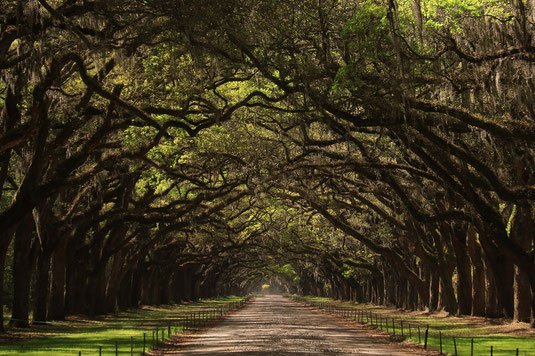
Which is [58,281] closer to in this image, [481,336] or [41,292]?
[41,292]

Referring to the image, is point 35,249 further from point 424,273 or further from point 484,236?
point 424,273

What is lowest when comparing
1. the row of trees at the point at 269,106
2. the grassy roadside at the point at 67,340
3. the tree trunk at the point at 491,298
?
the grassy roadside at the point at 67,340

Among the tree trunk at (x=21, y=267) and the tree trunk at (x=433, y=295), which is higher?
the tree trunk at (x=21, y=267)

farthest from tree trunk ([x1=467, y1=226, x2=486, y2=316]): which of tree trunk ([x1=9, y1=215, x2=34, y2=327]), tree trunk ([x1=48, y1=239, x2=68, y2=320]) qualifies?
tree trunk ([x1=9, y1=215, x2=34, y2=327])

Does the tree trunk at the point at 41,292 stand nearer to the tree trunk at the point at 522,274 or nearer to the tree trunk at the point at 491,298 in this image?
the tree trunk at the point at 522,274

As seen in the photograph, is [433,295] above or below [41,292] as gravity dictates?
below

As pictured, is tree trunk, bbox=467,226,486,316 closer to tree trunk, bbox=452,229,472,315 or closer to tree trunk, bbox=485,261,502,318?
tree trunk, bbox=452,229,472,315

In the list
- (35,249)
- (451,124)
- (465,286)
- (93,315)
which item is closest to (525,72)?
(451,124)

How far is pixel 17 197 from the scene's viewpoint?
1761cm

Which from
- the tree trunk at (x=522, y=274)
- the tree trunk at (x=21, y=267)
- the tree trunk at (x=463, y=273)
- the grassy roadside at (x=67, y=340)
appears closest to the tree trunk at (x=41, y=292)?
the grassy roadside at (x=67, y=340)

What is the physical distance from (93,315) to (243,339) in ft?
52.6

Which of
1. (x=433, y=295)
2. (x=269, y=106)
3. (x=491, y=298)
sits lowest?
(x=433, y=295)

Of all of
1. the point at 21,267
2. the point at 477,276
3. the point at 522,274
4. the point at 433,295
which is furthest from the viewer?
the point at 433,295

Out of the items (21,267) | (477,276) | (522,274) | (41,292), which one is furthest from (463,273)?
(21,267)
